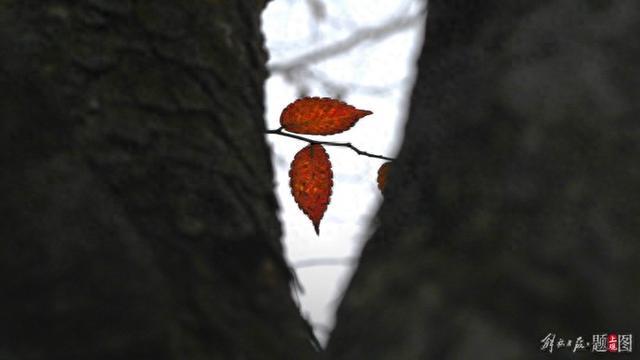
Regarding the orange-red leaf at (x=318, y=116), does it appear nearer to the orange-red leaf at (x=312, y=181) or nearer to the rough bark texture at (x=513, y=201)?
the orange-red leaf at (x=312, y=181)

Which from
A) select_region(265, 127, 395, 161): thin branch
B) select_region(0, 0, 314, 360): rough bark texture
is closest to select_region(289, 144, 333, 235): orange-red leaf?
select_region(265, 127, 395, 161): thin branch

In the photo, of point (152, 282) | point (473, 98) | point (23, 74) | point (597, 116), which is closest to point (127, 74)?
point (23, 74)

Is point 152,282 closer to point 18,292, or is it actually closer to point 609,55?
point 18,292

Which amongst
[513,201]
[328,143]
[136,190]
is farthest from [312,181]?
[513,201]

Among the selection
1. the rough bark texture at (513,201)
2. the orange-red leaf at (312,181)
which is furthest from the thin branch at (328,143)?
the rough bark texture at (513,201)

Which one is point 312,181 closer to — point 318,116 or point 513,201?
point 318,116

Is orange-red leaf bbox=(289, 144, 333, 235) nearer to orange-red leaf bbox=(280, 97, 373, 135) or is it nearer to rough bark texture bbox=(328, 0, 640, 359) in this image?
orange-red leaf bbox=(280, 97, 373, 135)
